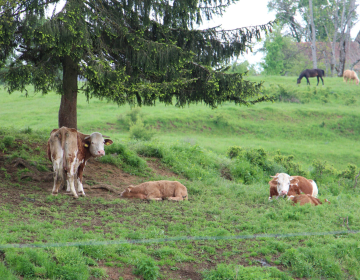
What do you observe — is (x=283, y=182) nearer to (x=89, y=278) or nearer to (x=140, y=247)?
(x=140, y=247)

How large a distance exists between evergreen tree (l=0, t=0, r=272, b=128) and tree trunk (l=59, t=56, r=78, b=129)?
0.03 meters

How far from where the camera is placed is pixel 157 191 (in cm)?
1008

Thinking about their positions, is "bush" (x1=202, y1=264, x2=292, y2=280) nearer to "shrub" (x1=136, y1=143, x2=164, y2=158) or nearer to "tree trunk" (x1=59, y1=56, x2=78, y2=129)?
"tree trunk" (x1=59, y1=56, x2=78, y2=129)

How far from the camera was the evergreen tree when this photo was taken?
9391 millimetres

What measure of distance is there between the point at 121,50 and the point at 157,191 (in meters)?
4.33

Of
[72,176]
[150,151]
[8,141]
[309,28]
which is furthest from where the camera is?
[309,28]

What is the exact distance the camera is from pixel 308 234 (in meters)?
7.64

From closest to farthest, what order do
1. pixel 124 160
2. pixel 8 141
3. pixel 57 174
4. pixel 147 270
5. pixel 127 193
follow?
pixel 147 270 → pixel 57 174 → pixel 127 193 → pixel 8 141 → pixel 124 160

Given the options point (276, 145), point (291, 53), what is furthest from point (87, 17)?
point (291, 53)

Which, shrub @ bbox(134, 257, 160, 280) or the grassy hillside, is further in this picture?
the grassy hillside

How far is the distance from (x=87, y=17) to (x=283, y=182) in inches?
277

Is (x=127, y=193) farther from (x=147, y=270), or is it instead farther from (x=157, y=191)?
(x=147, y=270)

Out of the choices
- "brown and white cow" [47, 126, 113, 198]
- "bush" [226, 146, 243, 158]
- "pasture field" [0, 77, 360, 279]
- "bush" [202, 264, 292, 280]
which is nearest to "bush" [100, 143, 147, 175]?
"pasture field" [0, 77, 360, 279]

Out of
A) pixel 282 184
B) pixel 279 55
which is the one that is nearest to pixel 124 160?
pixel 282 184
